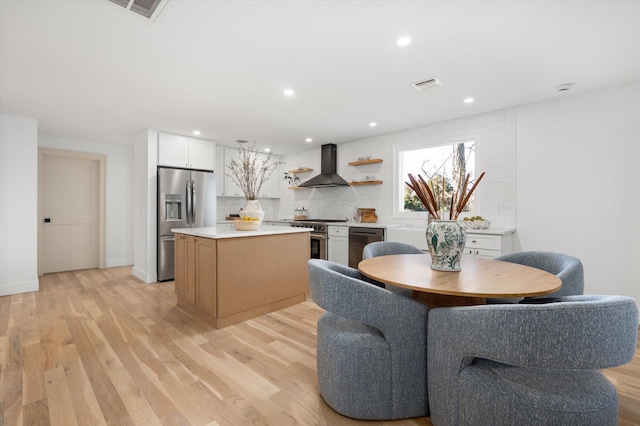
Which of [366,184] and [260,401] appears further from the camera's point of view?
[366,184]

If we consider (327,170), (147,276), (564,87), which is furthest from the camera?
(327,170)

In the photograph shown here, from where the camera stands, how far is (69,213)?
5320 millimetres

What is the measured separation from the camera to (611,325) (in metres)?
0.97

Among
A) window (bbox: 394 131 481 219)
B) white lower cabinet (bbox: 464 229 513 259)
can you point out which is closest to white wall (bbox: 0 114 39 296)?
window (bbox: 394 131 481 219)

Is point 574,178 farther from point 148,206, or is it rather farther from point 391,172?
point 148,206

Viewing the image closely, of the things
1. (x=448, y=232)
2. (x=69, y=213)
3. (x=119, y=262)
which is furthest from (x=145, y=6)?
(x=119, y=262)

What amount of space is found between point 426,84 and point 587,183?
205 cm

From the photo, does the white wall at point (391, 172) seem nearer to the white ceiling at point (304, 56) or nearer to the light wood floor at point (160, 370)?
the white ceiling at point (304, 56)

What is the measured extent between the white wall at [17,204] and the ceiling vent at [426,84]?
16.4ft

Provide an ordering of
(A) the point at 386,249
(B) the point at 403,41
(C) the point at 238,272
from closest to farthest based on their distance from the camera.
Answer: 1. (B) the point at 403,41
2. (A) the point at 386,249
3. (C) the point at 238,272

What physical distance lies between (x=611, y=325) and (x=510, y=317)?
0.29 metres

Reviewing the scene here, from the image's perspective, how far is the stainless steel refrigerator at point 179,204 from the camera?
455cm

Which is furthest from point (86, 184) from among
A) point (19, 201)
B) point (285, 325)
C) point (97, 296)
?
point (285, 325)

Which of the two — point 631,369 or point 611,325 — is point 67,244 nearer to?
point 611,325
